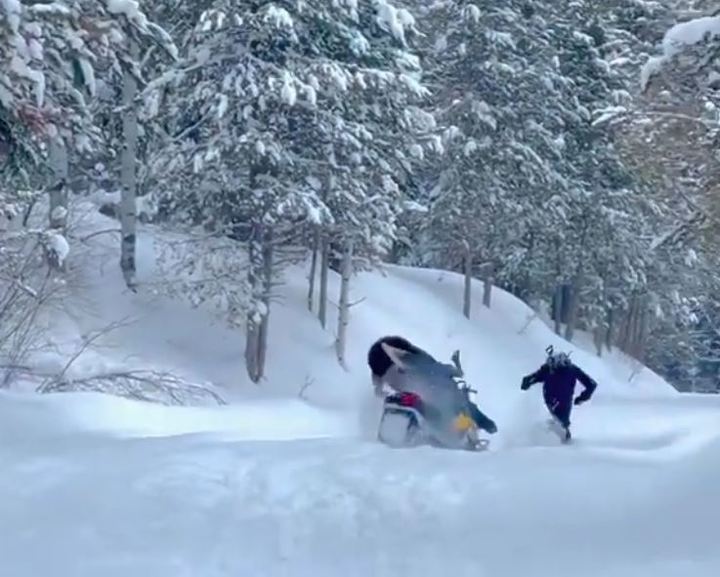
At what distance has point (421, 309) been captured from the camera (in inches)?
1163

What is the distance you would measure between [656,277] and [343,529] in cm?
3283

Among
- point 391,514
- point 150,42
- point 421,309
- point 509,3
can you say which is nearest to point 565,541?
point 391,514

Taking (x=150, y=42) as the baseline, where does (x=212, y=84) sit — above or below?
below

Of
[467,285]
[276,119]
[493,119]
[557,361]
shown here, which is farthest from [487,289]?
[557,361]

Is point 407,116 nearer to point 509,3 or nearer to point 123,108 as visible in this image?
point 123,108

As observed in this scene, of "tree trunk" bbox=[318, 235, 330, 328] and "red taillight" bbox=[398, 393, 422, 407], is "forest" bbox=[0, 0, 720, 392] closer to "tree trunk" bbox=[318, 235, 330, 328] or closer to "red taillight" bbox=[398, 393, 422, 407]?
"tree trunk" bbox=[318, 235, 330, 328]

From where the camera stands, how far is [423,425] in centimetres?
1104

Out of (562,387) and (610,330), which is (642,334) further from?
(562,387)

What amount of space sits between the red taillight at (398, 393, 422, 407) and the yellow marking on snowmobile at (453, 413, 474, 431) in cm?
48

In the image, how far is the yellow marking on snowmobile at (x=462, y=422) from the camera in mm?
11391

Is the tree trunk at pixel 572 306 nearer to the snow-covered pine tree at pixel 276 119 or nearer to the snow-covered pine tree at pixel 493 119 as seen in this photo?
the snow-covered pine tree at pixel 493 119

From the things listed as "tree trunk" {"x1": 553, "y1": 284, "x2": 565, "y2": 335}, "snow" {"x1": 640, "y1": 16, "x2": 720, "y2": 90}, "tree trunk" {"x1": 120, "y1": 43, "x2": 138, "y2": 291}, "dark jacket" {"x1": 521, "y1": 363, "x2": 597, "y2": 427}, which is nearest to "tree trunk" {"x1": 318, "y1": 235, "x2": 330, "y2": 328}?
"tree trunk" {"x1": 120, "y1": 43, "x2": 138, "y2": 291}

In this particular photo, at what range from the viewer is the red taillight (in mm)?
11047

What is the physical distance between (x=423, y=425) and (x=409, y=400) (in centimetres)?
28
